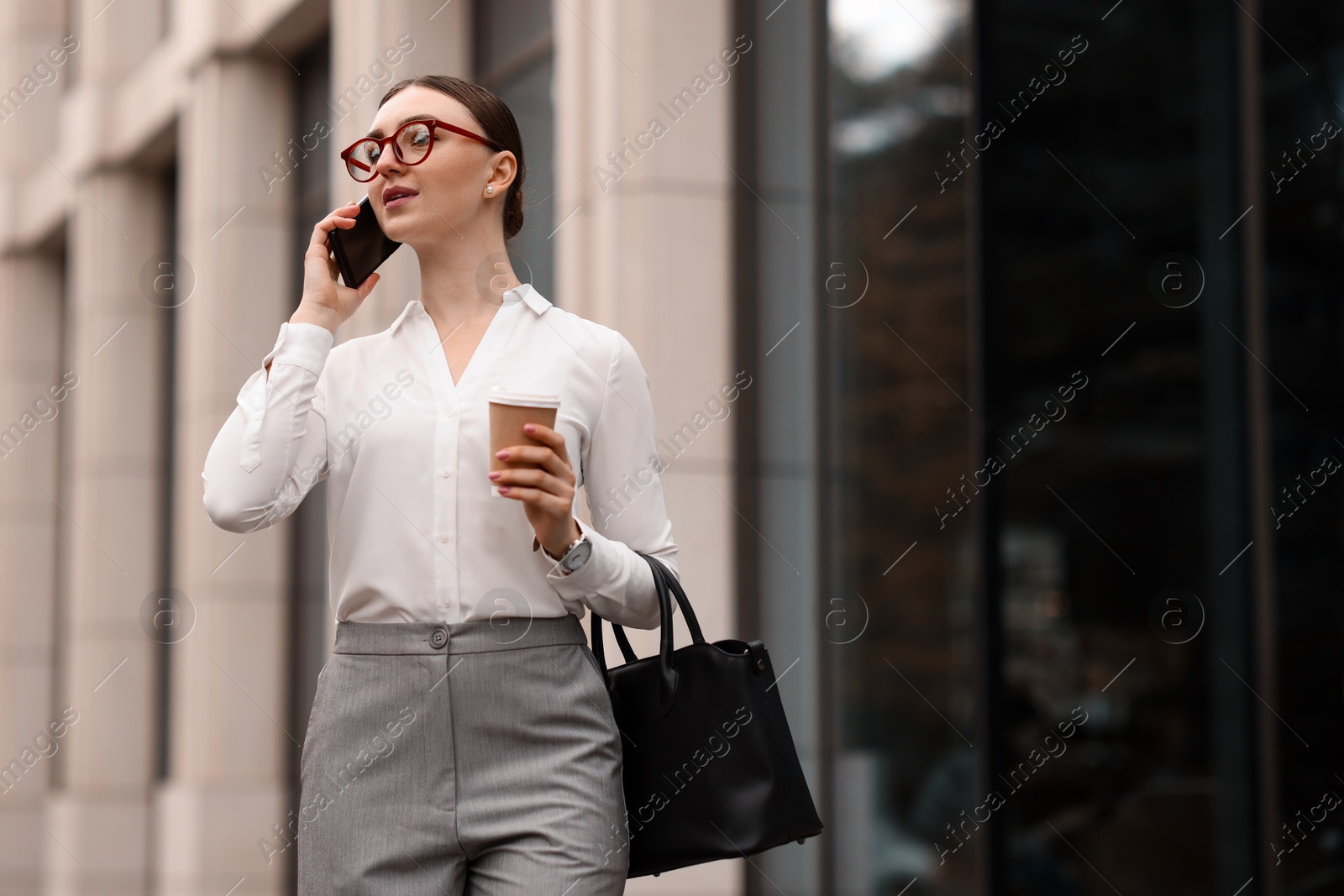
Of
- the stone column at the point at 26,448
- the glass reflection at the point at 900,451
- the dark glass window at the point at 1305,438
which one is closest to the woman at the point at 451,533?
the dark glass window at the point at 1305,438

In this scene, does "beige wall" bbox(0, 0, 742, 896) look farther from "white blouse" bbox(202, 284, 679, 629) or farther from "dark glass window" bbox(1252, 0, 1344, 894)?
"white blouse" bbox(202, 284, 679, 629)

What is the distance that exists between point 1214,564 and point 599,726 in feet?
11.8

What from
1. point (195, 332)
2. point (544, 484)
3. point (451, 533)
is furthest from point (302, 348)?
point (195, 332)

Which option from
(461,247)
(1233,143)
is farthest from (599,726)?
(1233,143)

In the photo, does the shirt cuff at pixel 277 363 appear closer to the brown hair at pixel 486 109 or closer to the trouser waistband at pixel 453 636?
the trouser waistband at pixel 453 636

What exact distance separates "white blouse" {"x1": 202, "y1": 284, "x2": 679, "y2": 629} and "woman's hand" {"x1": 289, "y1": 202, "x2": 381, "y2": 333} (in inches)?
1.6

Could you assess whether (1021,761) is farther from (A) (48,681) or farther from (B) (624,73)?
(A) (48,681)

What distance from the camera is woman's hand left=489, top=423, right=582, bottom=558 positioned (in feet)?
7.62

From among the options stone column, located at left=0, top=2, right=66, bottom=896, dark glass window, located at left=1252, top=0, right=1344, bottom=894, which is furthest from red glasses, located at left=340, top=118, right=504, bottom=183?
stone column, located at left=0, top=2, right=66, bottom=896

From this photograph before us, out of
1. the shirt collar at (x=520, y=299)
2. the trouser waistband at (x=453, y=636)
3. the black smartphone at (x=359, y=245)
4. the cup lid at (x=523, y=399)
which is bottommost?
the trouser waistband at (x=453, y=636)

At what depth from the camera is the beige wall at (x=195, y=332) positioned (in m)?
6.01

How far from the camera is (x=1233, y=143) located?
5531mm

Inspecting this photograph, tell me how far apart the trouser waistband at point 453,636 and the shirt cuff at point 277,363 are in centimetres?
33

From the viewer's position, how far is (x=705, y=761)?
262 centimetres
